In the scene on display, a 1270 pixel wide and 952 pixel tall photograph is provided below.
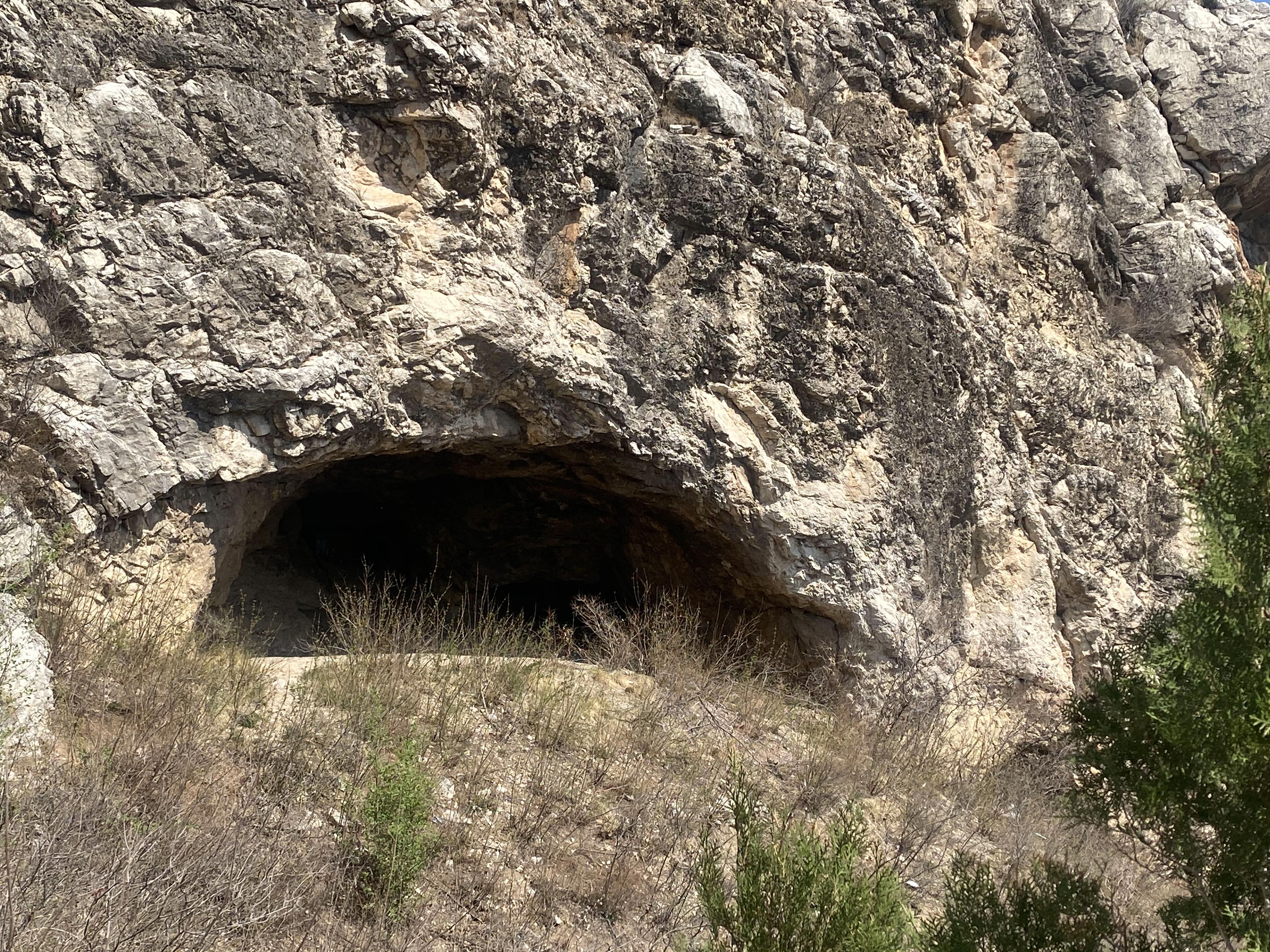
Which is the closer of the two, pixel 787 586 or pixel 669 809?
pixel 669 809

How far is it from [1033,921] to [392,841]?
2.30 metres

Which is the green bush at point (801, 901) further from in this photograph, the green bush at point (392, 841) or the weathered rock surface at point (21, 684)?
the weathered rock surface at point (21, 684)

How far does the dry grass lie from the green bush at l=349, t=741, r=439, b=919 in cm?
6

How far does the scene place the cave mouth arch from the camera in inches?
262

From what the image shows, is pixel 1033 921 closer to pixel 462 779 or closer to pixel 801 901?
pixel 801 901

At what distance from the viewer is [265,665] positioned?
5031mm

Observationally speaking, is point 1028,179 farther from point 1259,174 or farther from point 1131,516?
point 1259,174

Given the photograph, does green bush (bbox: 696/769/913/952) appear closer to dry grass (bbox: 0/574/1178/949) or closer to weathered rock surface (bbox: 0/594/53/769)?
dry grass (bbox: 0/574/1178/949)

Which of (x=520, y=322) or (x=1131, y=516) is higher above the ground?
(x=520, y=322)

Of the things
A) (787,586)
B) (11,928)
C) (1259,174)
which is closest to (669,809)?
(787,586)

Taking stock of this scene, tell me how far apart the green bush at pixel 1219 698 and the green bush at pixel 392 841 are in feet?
8.00

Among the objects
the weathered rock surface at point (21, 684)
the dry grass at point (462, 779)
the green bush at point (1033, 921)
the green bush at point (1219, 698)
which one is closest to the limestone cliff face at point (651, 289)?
the weathered rock surface at point (21, 684)

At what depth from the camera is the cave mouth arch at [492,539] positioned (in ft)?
21.8

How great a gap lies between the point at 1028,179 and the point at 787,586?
4177mm
